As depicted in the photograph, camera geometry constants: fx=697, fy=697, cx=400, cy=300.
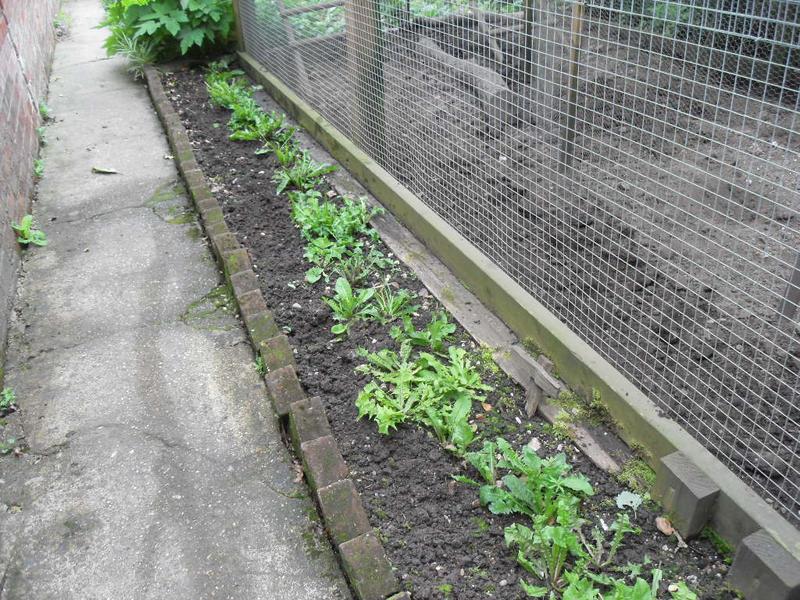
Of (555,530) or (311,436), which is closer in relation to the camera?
(555,530)

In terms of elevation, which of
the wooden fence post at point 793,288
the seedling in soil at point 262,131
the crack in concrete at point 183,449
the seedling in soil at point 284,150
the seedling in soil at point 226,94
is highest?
the wooden fence post at point 793,288

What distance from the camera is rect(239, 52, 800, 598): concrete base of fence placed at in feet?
6.46

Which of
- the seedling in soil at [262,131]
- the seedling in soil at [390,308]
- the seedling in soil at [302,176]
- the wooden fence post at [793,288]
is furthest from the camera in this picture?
the seedling in soil at [262,131]

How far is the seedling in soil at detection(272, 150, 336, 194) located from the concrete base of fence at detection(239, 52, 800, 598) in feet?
0.81

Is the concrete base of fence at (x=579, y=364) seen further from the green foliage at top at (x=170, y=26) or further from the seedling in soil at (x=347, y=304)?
the green foliage at top at (x=170, y=26)

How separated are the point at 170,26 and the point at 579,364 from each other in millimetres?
5894

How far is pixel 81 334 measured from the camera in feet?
11.2

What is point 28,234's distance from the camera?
4172 millimetres

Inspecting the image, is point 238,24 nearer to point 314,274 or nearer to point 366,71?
point 366,71

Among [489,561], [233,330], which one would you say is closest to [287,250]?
[233,330]

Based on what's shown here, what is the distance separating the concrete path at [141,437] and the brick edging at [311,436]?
150 mm

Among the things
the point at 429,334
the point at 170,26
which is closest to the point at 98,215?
the point at 429,334

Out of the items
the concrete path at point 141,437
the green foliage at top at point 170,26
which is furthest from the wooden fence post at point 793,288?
the green foliage at top at point 170,26

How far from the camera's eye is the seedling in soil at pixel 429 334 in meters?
2.96
